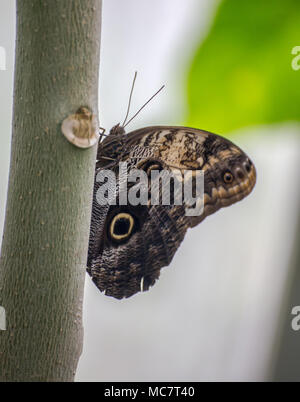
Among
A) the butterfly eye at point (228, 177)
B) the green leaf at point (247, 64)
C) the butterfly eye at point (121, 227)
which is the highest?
the green leaf at point (247, 64)

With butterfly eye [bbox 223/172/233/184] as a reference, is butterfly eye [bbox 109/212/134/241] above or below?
below

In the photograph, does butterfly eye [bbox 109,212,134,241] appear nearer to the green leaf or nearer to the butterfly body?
the butterfly body

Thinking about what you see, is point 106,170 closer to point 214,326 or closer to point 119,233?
point 119,233

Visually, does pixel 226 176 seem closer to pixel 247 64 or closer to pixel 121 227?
pixel 121 227

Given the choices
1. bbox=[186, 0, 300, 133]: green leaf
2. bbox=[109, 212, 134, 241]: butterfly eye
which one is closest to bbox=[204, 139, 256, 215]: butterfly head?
→ bbox=[109, 212, 134, 241]: butterfly eye

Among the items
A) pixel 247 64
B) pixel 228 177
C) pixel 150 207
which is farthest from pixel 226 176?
pixel 247 64

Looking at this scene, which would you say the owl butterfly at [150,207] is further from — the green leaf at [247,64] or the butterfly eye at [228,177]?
the green leaf at [247,64]

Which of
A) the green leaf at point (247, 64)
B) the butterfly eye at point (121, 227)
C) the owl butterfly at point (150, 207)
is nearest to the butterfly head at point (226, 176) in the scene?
the owl butterfly at point (150, 207)

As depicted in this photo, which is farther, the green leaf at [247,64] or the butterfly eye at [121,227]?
the butterfly eye at [121,227]
